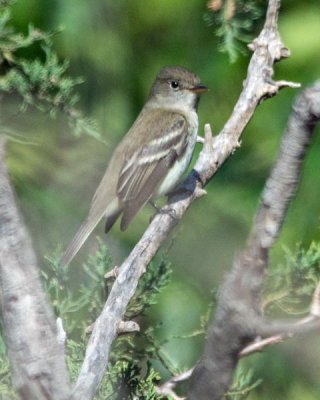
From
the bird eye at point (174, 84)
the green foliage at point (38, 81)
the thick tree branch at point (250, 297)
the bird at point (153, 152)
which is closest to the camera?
the thick tree branch at point (250, 297)

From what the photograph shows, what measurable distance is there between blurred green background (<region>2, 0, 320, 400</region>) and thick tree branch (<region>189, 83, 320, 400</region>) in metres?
2.67

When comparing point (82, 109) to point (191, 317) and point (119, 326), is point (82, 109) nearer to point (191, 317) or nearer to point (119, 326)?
point (191, 317)

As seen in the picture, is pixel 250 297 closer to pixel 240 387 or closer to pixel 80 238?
pixel 240 387

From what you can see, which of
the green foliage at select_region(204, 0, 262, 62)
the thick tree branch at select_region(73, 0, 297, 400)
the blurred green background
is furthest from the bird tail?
the green foliage at select_region(204, 0, 262, 62)

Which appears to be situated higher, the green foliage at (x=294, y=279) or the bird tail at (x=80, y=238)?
the green foliage at (x=294, y=279)

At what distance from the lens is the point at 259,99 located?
397 cm

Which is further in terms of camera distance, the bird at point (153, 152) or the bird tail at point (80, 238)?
the bird at point (153, 152)

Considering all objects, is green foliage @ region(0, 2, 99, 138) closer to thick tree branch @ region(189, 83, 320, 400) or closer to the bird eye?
the bird eye

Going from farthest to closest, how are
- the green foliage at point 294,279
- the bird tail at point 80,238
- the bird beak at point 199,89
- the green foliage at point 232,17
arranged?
Result: the bird beak at point 199,89 < the bird tail at point 80,238 < the green foliage at point 232,17 < the green foliage at point 294,279

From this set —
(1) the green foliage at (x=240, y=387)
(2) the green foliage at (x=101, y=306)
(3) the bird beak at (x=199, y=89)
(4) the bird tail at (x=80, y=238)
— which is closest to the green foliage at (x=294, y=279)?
(1) the green foliage at (x=240, y=387)

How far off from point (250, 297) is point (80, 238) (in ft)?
9.09

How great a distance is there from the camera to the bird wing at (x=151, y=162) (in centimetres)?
477

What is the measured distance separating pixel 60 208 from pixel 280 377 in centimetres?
Answer: 134

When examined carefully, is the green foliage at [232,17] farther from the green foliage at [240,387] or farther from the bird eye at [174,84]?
the green foliage at [240,387]
